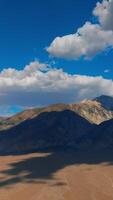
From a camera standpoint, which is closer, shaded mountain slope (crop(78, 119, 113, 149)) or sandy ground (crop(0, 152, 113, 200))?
sandy ground (crop(0, 152, 113, 200))

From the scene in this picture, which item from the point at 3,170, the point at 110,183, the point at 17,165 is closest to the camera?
the point at 110,183

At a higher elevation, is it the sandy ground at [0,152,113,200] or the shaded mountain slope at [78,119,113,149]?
the shaded mountain slope at [78,119,113,149]

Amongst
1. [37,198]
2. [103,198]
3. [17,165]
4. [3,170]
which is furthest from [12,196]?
[17,165]

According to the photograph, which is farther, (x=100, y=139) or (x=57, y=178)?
(x=100, y=139)

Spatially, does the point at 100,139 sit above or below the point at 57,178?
above

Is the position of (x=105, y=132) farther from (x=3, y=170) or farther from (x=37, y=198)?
(x=37, y=198)

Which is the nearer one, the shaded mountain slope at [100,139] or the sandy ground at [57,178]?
the sandy ground at [57,178]

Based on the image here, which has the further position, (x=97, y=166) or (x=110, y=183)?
(x=97, y=166)

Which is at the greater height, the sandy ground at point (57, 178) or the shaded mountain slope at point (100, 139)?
the shaded mountain slope at point (100, 139)
